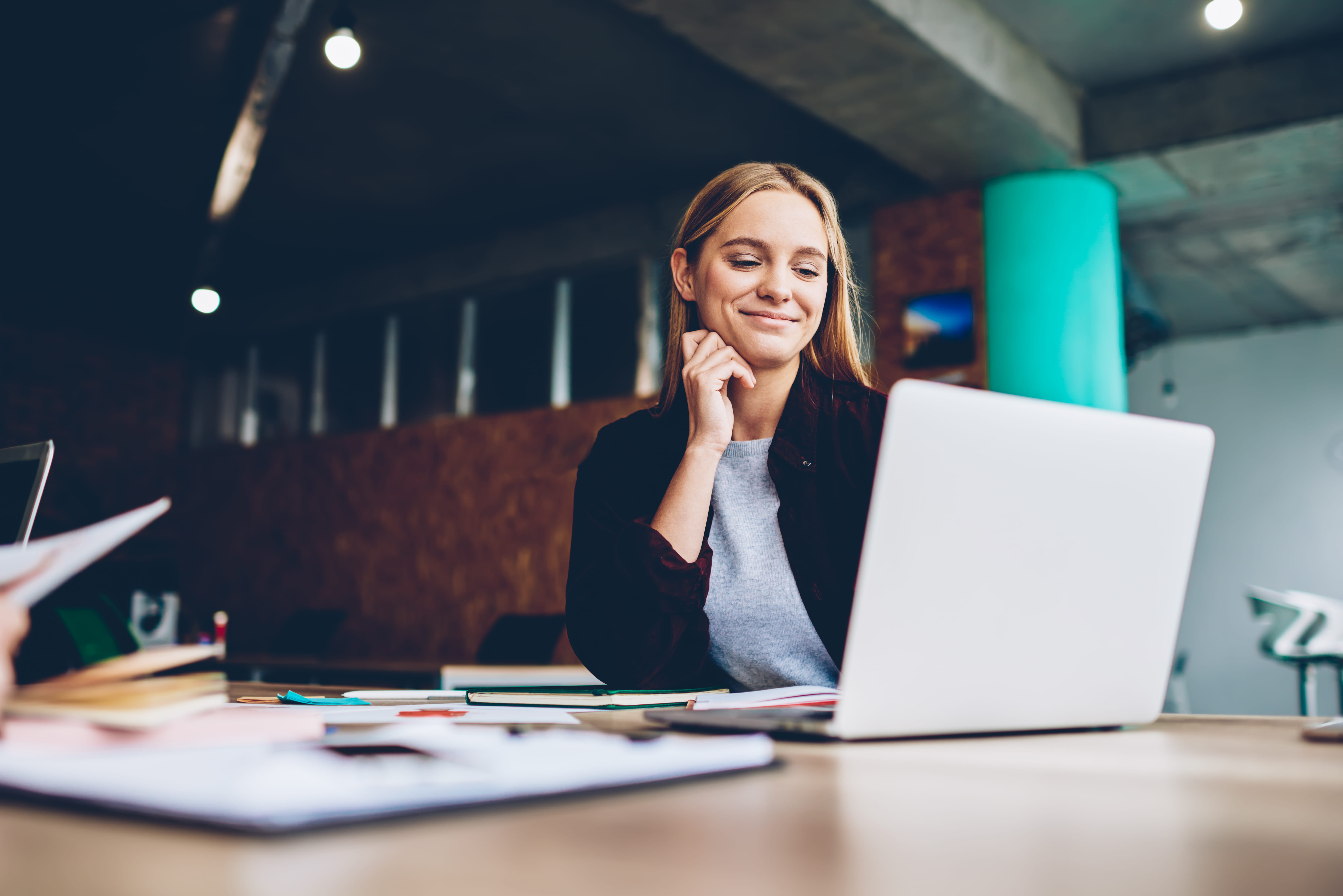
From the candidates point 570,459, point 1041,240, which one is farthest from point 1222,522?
point 570,459

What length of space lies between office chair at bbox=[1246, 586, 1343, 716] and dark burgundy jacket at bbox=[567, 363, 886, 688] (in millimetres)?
5605

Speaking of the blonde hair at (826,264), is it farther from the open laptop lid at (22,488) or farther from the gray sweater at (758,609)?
the open laptop lid at (22,488)

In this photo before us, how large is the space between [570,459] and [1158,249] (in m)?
4.11

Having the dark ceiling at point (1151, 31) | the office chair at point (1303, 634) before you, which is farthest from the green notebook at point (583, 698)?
the office chair at point (1303, 634)

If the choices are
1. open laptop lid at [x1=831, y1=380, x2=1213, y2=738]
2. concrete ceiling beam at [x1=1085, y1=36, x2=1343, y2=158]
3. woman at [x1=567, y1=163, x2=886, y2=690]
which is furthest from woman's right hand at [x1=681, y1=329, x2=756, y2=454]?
concrete ceiling beam at [x1=1085, y1=36, x2=1343, y2=158]

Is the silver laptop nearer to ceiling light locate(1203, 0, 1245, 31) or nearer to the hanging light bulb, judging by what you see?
the hanging light bulb

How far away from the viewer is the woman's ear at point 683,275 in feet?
5.50

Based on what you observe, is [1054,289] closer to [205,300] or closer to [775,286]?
[775,286]

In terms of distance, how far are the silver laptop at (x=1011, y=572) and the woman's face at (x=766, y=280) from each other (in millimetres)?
708

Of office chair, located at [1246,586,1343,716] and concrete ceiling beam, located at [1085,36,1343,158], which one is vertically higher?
concrete ceiling beam, located at [1085,36,1343,158]

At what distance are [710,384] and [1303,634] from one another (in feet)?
20.8

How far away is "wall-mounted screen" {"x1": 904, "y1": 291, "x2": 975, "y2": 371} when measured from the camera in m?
5.25

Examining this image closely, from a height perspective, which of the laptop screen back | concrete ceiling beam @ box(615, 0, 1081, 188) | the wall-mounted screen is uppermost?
concrete ceiling beam @ box(615, 0, 1081, 188)

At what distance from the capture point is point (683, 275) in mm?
1689
